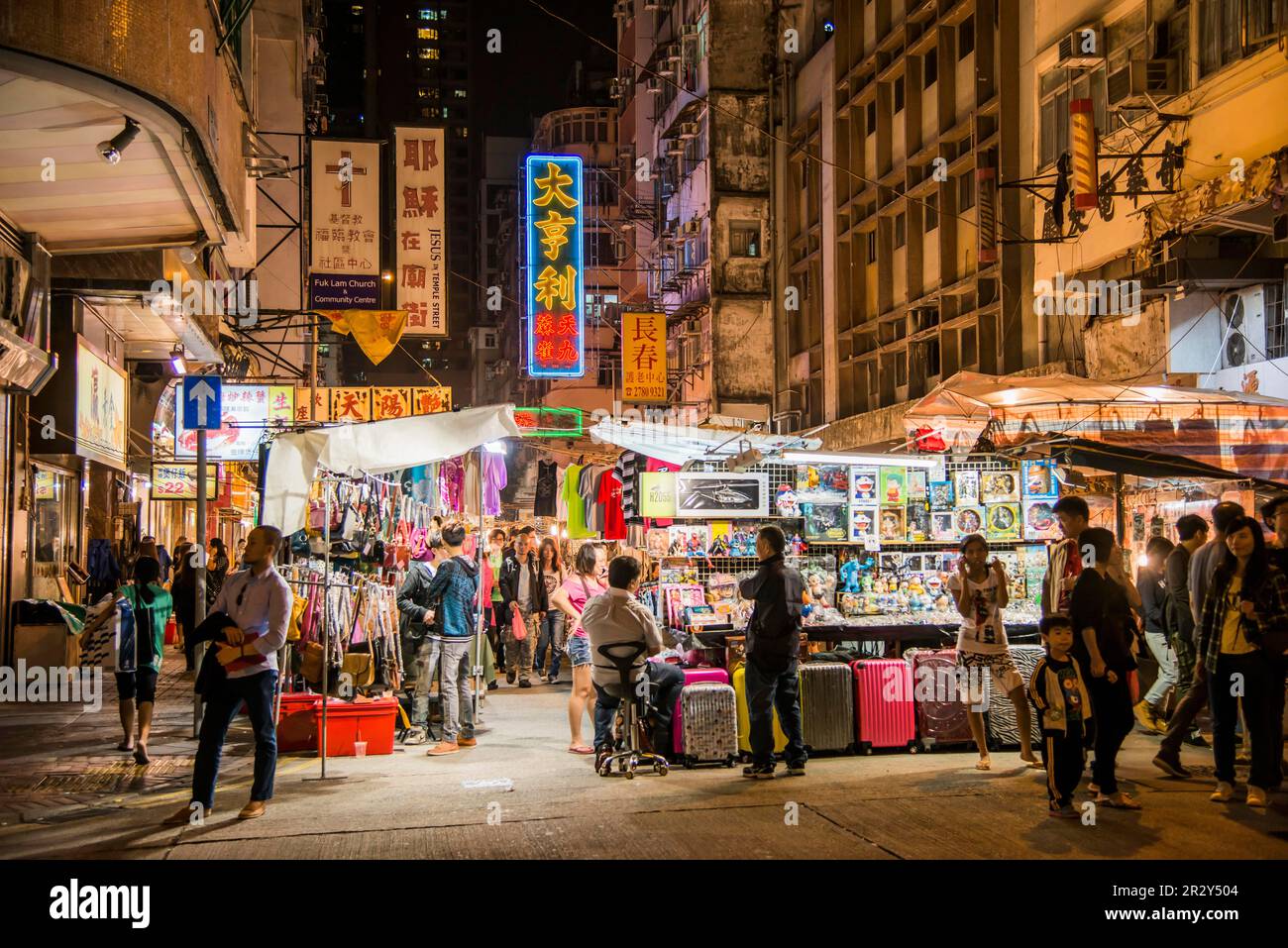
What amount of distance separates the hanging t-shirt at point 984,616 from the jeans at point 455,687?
16.2 ft

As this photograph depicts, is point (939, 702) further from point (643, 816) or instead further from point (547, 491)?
point (547, 491)

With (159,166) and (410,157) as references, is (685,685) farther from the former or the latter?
(410,157)

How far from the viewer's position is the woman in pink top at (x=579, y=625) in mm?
11672

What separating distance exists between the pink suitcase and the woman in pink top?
89 centimetres

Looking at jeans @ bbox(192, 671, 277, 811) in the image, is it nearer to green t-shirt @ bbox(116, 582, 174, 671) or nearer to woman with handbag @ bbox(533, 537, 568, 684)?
green t-shirt @ bbox(116, 582, 174, 671)

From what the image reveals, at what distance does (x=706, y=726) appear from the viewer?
10852 millimetres

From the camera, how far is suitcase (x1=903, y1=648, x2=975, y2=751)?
37.3 feet

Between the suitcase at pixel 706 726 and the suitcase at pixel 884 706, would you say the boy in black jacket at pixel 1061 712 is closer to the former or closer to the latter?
the suitcase at pixel 884 706

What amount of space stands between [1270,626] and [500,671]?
14075mm

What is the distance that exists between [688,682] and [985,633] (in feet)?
9.16

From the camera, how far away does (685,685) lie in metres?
11.0

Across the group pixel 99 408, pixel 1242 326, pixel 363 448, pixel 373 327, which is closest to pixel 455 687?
pixel 363 448

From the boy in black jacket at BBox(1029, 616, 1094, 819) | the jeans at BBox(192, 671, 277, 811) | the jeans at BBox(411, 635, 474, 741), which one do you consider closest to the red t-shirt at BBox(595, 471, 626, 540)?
the jeans at BBox(411, 635, 474, 741)
